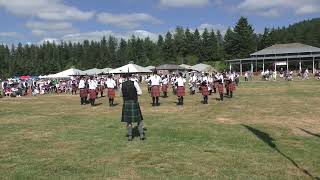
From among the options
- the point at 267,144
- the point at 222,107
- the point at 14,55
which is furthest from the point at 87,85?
the point at 14,55

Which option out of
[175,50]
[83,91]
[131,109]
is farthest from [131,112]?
[175,50]

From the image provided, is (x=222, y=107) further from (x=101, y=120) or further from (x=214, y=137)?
(x=214, y=137)

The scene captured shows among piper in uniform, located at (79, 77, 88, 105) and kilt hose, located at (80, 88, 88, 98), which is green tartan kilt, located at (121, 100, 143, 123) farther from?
kilt hose, located at (80, 88, 88, 98)

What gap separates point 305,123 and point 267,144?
14.2 feet

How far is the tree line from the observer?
11481cm

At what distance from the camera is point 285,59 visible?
85.3 m

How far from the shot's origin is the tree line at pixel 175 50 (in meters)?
115

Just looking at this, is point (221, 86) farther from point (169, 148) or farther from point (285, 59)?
point (285, 59)

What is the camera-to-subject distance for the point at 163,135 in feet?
41.9

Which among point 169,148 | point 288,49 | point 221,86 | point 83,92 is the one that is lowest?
point 169,148

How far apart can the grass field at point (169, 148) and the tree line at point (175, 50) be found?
9295 centimetres

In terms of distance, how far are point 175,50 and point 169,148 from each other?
12314 centimetres

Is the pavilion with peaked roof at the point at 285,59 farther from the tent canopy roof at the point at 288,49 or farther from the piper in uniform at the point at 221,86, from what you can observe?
the piper in uniform at the point at 221,86

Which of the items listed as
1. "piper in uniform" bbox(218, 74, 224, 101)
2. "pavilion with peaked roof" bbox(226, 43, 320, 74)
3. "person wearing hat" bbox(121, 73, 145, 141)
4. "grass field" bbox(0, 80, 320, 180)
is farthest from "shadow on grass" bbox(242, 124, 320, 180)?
"pavilion with peaked roof" bbox(226, 43, 320, 74)
